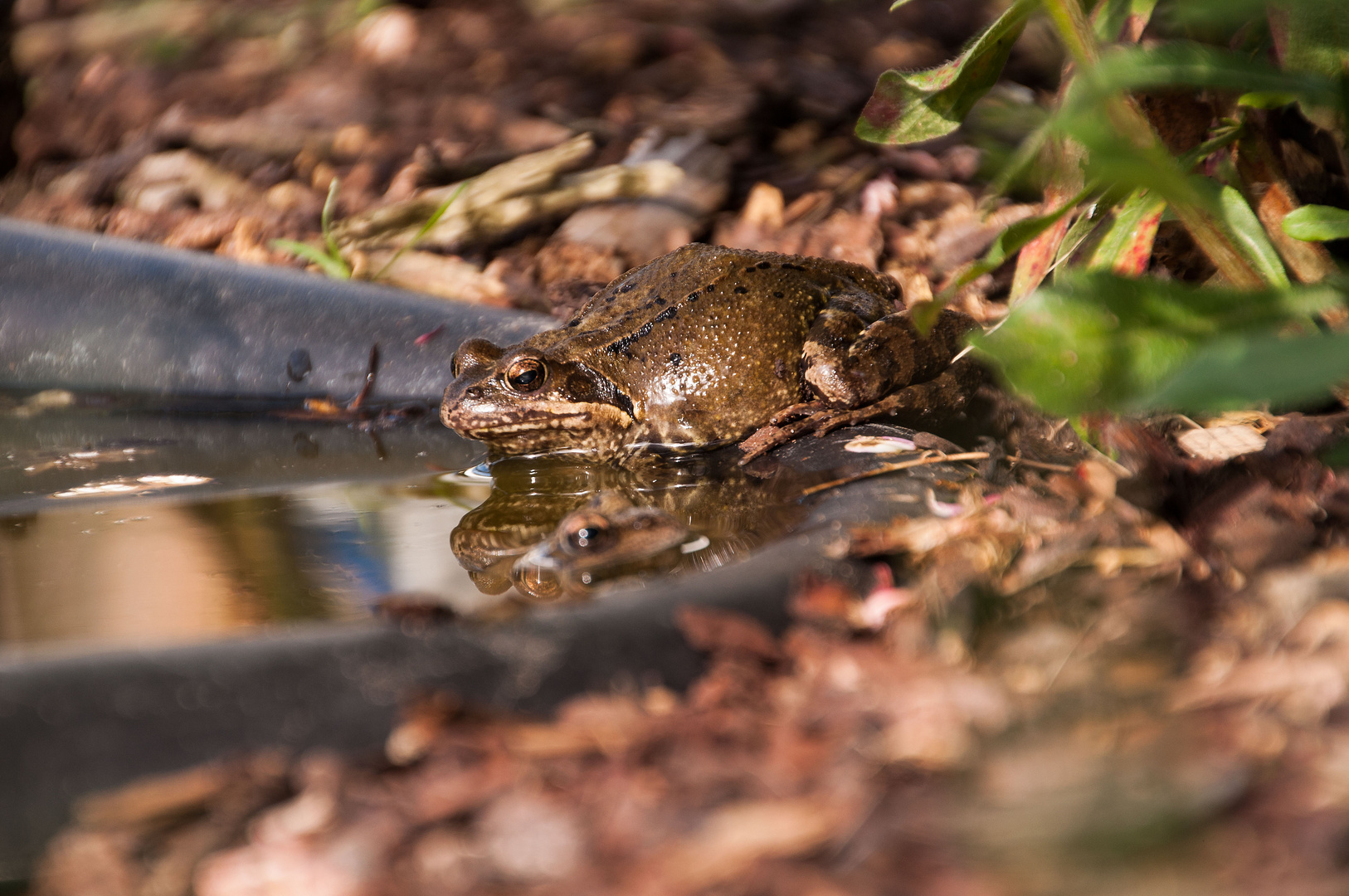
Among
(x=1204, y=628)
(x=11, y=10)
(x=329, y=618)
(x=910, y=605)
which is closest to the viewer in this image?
(x=1204, y=628)

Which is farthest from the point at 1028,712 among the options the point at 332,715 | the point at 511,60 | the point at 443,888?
the point at 511,60

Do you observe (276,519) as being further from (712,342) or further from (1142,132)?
(1142,132)

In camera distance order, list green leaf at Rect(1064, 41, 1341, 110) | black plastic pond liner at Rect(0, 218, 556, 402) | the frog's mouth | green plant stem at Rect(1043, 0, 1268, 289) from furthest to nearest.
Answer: black plastic pond liner at Rect(0, 218, 556, 402) < the frog's mouth < green plant stem at Rect(1043, 0, 1268, 289) < green leaf at Rect(1064, 41, 1341, 110)

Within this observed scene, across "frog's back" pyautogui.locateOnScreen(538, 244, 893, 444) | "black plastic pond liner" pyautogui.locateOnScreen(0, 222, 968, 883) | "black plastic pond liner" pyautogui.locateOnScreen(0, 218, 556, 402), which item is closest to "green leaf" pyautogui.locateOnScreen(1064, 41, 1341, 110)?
"black plastic pond liner" pyautogui.locateOnScreen(0, 222, 968, 883)

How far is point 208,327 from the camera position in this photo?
3264mm

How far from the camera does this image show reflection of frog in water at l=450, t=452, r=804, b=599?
1.97 m

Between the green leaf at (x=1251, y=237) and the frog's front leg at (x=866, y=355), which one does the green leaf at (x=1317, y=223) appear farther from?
the frog's front leg at (x=866, y=355)

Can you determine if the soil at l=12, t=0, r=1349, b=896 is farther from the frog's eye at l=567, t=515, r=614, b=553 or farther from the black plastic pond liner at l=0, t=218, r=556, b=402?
the black plastic pond liner at l=0, t=218, r=556, b=402

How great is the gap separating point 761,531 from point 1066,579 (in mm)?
746

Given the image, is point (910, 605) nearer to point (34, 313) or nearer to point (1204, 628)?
point (1204, 628)

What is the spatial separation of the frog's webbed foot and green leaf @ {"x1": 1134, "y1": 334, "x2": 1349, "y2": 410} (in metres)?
1.38

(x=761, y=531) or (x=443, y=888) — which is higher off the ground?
(x=443, y=888)

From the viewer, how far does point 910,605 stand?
1.43 metres

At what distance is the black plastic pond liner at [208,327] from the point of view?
3.23 metres
